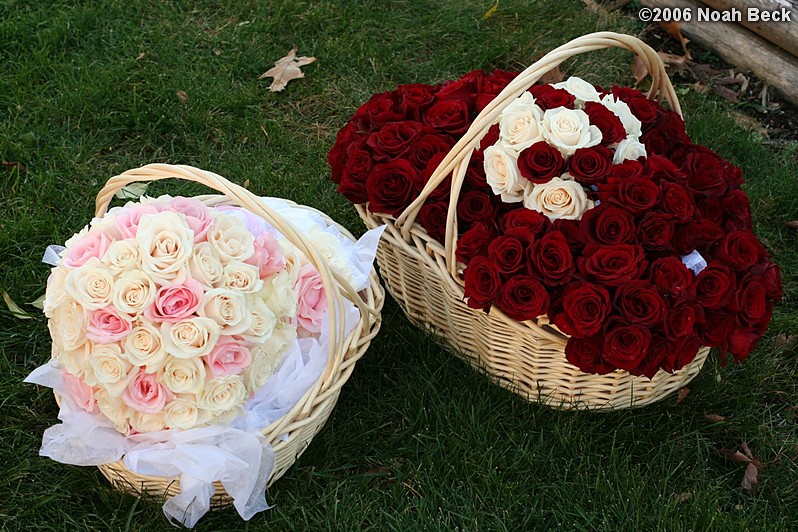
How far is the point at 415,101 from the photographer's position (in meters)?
2.39

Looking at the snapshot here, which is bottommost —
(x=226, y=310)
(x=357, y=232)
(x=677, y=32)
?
(x=357, y=232)

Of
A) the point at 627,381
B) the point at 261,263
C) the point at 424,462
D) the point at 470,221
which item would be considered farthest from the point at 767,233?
the point at 261,263

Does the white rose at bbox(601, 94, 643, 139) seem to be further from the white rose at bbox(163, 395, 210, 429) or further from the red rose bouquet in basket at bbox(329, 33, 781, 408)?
the white rose at bbox(163, 395, 210, 429)

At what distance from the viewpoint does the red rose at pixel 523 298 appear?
1.89 m

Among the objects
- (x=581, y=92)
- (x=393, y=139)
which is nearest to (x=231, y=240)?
(x=393, y=139)

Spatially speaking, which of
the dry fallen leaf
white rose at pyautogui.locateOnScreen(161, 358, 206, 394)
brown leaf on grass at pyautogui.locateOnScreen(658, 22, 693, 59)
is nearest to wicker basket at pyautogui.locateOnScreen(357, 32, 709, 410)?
white rose at pyautogui.locateOnScreen(161, 358, 206, 394)

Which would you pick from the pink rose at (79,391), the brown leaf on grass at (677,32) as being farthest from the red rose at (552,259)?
the brown leaf on grass at (677,32)

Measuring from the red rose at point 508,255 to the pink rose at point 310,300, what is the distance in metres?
0.47

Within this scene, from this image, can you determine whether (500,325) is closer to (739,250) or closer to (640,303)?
(640,303)

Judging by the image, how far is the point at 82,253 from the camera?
6.25 ft

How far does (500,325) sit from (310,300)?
0.50 m

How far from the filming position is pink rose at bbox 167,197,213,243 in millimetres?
1908

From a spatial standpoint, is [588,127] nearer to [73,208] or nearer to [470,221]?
[470,221]

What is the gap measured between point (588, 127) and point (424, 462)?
0.98 m
